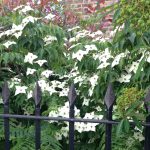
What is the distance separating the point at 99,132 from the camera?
275 centimetres

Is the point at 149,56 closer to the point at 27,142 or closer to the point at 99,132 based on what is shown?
the point at 99,132

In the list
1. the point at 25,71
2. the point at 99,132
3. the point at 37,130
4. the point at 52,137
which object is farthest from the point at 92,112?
the point at 25,71

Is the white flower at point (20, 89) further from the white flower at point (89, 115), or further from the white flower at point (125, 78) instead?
the white flower at point (125, 78)

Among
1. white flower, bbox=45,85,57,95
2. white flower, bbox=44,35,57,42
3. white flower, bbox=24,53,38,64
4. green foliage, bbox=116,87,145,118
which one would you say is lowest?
green foliage, bbox=116,87,145,118

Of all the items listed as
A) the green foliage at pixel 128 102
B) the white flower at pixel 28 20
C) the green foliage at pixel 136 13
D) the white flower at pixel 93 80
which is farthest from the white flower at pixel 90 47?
the green foliage at pixel 128 102

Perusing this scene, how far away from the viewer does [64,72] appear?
3322 mm

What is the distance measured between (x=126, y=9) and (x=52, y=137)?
1057mm

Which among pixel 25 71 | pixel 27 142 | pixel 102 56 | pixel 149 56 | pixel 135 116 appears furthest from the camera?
pixel 25 71

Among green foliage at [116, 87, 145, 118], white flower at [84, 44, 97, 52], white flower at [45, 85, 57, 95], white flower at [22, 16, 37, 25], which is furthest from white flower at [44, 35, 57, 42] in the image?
green foliage at [116, 87, 145, 118]

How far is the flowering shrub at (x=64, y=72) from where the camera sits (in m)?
2.54

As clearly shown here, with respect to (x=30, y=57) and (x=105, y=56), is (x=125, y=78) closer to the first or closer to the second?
(x=105, y=56)

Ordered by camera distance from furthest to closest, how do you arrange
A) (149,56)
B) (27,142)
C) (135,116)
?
1. (27,142)
2. (149,56)
3. (135,116)

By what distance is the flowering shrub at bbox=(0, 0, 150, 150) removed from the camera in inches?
100

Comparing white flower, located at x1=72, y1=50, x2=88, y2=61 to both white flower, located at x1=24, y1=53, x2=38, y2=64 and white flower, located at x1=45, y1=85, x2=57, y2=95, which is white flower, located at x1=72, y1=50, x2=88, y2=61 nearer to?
white flower, located at x1=45, y1=85, x2=57, y2=95
